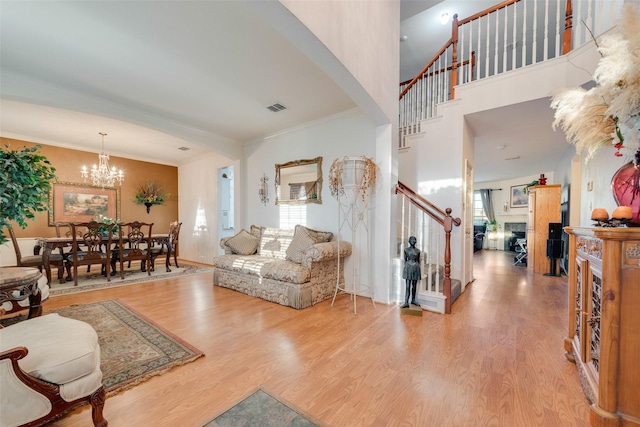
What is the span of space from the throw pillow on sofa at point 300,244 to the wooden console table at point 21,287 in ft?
8.20

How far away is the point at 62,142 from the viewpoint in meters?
5.40

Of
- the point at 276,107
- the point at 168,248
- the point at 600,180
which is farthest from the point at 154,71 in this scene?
the point at 600,180

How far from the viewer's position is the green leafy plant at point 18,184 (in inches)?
64.8

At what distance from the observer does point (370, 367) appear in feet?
5.97

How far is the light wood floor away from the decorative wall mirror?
185 centimetres

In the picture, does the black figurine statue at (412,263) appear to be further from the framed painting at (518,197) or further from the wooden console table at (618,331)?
the framed painting at (518,197)

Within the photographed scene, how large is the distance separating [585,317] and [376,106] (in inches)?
98.7

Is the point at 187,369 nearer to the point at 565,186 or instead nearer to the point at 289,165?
the point at 289,165

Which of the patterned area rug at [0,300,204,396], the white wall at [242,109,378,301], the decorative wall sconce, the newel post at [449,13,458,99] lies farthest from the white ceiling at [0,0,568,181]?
the patterned area rug at [0,300,204,396]

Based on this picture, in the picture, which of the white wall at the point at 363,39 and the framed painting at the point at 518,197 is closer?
the white wall at the point at 363,39

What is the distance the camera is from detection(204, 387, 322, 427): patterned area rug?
4.28 feet

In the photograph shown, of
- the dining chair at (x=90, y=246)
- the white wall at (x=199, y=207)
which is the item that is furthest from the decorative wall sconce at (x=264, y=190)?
the dining chair at (x=90, y=246)

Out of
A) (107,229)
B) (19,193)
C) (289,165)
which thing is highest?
(289,165)

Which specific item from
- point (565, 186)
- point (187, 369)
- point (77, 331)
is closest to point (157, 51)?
point (77, 331)
